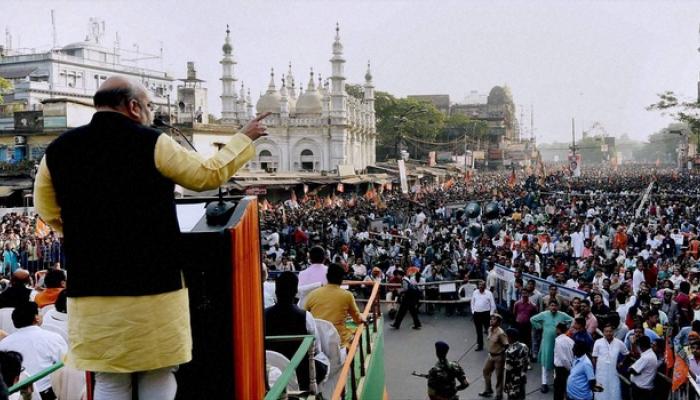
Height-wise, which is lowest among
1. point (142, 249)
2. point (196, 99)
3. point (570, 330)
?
point (570, 330)

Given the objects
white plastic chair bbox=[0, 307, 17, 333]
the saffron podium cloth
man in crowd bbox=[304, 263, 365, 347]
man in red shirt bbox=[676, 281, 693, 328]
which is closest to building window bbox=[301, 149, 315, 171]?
man in red shirt bbox=[676, 281, 693, 328]

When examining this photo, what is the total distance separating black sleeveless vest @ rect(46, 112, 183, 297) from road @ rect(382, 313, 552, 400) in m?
8.16

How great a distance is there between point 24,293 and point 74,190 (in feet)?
14.7

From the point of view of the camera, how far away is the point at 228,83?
6041 centimetres

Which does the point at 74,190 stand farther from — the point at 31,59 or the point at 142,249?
the point at 31,59

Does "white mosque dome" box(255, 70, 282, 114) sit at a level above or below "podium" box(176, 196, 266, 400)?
above

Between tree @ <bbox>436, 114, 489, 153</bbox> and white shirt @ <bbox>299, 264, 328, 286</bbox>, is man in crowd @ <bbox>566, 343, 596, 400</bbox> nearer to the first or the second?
white shirt @ <bbox>299, 264, 328, 286</bbox>

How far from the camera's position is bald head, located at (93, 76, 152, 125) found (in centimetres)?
248

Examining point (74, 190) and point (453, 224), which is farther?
point (453, 224)

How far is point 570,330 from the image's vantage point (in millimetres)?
9273

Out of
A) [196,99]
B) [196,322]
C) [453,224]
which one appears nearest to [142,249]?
[196,322]

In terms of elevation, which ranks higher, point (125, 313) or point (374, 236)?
point (125, 313)

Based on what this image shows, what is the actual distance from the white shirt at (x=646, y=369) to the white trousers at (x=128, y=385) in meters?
6.68

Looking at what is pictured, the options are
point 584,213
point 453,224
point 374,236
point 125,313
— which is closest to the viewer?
point 125,313
